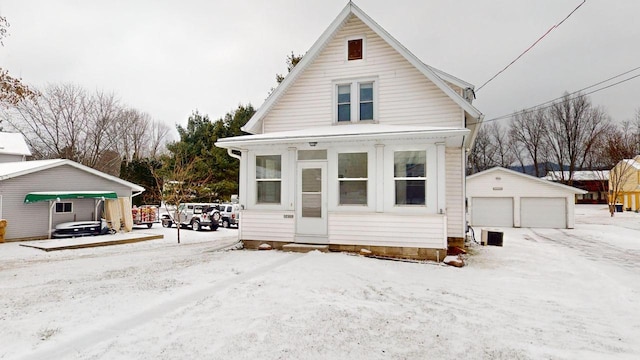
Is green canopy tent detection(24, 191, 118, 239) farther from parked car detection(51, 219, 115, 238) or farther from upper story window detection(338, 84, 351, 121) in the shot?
upper story window detection(338, 84, 351, 121)

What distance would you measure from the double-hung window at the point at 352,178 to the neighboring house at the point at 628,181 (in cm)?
3577

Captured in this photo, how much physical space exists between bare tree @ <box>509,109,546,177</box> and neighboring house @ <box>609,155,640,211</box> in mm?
12758

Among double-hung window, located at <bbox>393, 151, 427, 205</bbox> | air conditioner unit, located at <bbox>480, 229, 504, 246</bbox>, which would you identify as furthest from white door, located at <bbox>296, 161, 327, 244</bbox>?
air conditioner unit, located at <bbox>480, 229, 504, 246</bbox>

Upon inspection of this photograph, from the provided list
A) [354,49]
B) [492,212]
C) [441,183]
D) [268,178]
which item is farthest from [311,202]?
[492,212]

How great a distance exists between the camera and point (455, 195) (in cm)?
1069

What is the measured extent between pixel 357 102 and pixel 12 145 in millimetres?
27517

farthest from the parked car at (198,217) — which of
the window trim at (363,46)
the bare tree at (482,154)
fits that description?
the bare tree at (482,154)

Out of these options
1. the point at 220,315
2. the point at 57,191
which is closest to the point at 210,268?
the point at 220,315

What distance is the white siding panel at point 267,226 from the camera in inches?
382

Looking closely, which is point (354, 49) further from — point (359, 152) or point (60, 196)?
point (60, 196)

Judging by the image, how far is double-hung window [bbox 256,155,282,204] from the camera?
9951mm

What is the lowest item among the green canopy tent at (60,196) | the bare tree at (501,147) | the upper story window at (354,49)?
the green canopy tent at (60,196)

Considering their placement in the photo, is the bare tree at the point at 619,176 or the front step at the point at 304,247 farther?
the bare tree at the point at 619,176

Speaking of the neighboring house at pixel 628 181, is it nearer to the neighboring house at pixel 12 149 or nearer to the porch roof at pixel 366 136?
the porch roof at pixel 366 136
